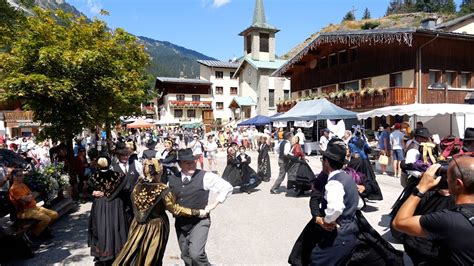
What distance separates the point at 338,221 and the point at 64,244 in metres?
4.96

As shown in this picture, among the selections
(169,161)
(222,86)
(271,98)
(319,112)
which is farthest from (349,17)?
(169,161)

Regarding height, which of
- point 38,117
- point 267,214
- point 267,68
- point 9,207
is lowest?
point 267,214

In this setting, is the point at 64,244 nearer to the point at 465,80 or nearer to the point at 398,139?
the point at 398,139

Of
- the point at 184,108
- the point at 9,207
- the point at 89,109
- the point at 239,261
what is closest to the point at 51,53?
the point at 89,109

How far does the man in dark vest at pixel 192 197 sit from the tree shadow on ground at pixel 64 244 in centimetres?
228

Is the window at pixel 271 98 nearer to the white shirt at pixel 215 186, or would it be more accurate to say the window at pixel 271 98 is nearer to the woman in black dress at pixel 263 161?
the woman in black dress at pixel 263 161

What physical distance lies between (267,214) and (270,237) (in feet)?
5.21

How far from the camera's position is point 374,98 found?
20594 mm

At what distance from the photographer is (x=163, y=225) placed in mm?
4090

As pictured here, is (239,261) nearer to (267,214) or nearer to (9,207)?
(267,214)

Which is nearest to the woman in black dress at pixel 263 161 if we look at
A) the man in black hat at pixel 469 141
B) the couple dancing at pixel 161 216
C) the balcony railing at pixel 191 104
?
the man in black hat at pixel 469 141

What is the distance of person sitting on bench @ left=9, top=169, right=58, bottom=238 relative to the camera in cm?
576

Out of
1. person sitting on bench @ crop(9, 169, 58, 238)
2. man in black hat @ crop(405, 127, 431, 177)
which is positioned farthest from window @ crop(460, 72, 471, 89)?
person sitting on bench @ crop(9, 169, 58, 238)

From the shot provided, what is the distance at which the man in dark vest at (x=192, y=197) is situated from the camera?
4164 mm
